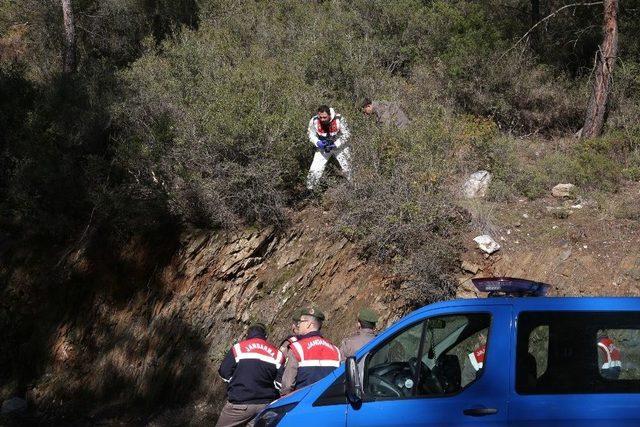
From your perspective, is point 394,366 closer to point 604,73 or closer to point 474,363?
point 474,363

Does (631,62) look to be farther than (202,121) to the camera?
Yes

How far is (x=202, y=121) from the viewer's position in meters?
10.8

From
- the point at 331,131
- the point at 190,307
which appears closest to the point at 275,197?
the point at 331,131

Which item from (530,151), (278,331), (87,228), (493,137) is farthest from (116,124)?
(530,151)

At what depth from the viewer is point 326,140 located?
1055 cm

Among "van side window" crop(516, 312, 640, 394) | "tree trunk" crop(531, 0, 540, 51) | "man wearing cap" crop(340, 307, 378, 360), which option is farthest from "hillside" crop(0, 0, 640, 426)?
"van side window" crop(516, 312, 640, 394)

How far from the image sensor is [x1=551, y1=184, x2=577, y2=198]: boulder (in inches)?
401

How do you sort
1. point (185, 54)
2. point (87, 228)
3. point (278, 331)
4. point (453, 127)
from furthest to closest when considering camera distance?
point (185, 54) → point (87, 228) → point (453, 127) → point (278, 331)

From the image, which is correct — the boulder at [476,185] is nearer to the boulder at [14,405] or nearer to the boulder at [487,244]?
the boulder at [487,244]

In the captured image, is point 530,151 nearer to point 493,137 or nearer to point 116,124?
point 493,137

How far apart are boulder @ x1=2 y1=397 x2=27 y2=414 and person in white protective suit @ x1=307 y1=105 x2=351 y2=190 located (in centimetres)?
570

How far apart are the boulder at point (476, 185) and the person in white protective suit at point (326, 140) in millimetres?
1882

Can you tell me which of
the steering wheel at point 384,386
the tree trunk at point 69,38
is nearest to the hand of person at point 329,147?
the steering wheel at point 384,386

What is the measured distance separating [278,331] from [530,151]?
6040mm
